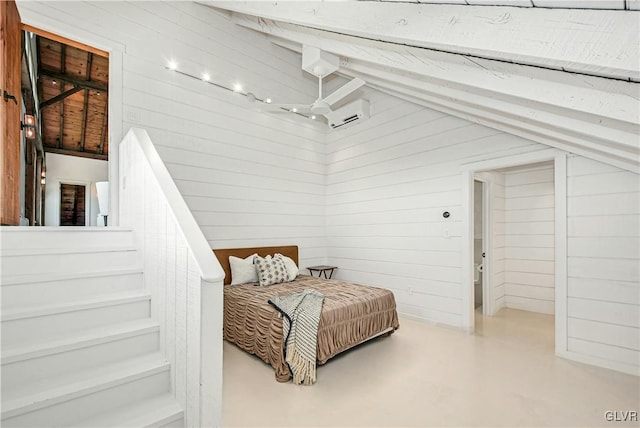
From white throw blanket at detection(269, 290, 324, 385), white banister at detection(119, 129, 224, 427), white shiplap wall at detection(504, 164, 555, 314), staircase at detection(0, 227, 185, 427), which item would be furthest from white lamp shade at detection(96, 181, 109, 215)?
white shiplap wall at detection(504, 164, 555, 314)

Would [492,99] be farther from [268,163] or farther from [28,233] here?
[28,233]

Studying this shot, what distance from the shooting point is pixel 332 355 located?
2.98 meters

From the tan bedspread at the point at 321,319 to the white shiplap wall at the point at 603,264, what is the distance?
188 centimetres

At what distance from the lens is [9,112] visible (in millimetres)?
2451

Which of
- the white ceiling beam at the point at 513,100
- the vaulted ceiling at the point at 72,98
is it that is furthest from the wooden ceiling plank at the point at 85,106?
the white ceiling beam at the point at 513,100

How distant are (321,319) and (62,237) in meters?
2.16

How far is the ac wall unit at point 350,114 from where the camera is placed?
490 cm

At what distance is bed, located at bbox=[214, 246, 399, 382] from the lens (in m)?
2.89

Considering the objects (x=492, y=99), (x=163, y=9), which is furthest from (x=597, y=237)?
(x=163, y=9)

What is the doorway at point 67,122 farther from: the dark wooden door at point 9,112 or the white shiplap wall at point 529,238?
the white shiplap wall at point 529,238

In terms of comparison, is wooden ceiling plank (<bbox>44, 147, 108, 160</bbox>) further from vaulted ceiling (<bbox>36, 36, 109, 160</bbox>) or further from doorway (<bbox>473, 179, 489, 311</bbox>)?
doorway (<bbox>473, 179, 489, 311</bbox>)

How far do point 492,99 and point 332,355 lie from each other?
2.75 meters

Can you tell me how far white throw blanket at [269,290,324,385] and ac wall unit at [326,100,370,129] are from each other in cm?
305

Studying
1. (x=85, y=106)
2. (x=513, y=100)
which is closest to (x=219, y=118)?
(x=513, y=100)
